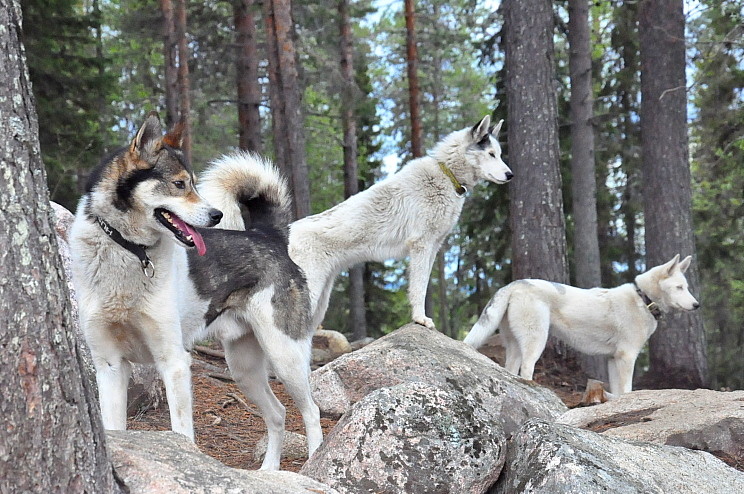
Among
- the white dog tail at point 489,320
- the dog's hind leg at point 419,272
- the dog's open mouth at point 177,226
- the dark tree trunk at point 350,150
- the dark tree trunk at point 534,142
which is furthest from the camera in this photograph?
the dark tree trunk at point 350,150

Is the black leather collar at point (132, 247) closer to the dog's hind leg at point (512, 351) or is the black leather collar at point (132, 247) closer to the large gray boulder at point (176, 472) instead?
the large gray boulder at point (176, 472)

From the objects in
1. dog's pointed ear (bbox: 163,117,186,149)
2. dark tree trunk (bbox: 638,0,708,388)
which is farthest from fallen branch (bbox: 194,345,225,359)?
dark tree trunk (bbox: 638,0,708,388)

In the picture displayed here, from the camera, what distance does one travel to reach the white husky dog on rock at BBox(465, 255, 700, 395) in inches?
359

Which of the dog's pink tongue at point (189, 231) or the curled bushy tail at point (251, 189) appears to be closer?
the dog's pink tongue at point (189, 231)

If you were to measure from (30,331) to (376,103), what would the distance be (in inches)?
753

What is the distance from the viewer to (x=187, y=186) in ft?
14.9

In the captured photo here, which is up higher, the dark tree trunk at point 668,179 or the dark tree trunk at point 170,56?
the dark tree trunk at point 170,56

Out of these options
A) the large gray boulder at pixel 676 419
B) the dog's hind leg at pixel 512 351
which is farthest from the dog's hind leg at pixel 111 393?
the dog's hind leg at pixel 512 351

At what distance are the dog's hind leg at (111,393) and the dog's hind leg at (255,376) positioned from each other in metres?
1.20

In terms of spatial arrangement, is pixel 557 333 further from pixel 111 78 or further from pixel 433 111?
pixel 433 111

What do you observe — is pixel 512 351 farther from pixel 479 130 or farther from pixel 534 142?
pixel 534 142

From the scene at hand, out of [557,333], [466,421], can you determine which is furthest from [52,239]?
[557,333]

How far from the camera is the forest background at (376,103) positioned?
14180 millimetres

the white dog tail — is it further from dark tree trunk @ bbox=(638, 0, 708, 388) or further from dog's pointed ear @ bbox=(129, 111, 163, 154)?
dog's pointed ear @ bbox=(129, 111, 163, 154)
